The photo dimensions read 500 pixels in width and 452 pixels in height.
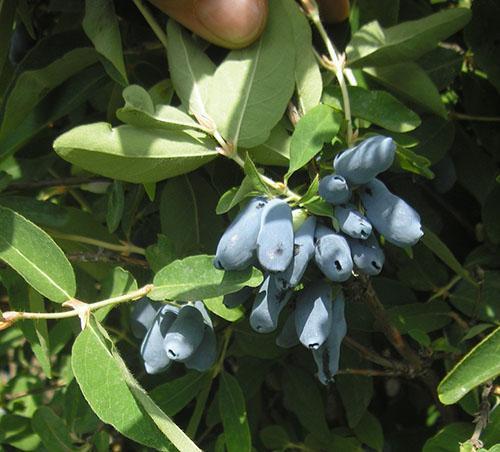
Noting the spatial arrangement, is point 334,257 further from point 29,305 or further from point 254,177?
point 29,305

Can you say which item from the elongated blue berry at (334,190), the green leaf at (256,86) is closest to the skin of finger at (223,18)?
the green leaf at (256,86)

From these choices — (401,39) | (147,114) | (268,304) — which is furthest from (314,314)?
(401,39)

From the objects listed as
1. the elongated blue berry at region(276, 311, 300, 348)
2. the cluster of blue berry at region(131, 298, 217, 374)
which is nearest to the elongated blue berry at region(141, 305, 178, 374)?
the cluster of blue berry at region(131, 298, 217, 374)

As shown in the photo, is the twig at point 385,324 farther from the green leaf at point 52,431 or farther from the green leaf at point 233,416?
the green leaf at point 52,431

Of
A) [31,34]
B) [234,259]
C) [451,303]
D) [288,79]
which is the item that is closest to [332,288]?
[234,259]

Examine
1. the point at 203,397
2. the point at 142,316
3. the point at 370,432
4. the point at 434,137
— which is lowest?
the point at 370,432

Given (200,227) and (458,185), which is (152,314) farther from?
(458,185)
